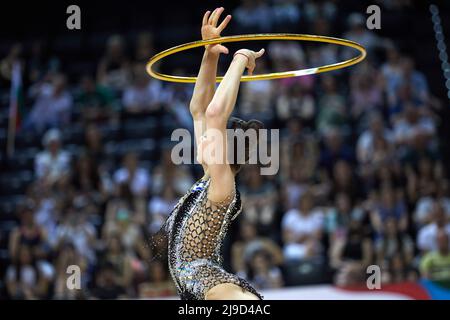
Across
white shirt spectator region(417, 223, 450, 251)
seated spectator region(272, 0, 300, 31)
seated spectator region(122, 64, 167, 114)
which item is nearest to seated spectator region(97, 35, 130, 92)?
seated spectator region(122, 64, 167, 114)

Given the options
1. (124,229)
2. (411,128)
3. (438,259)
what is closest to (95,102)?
(124,229)

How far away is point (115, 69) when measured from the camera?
11.9 metres

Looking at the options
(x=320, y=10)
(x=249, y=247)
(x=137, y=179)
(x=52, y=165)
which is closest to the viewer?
(x=249, y=247)

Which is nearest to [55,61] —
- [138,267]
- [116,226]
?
[116,226]

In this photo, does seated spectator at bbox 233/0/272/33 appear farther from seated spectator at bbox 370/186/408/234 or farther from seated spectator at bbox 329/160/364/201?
seated spectator at bbox 370/186/408/234

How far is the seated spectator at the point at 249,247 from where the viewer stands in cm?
873

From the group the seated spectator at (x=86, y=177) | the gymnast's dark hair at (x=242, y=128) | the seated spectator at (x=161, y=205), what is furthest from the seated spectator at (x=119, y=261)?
the gymnast's dark hair at (x=242, y=128)

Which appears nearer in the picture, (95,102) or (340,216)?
(340,216)

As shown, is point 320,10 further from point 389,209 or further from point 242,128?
point 242,128

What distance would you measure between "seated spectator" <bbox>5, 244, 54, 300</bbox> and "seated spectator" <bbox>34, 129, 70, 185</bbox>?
129 cm

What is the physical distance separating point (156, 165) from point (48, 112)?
7.00 ft

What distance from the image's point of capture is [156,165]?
10531 mm

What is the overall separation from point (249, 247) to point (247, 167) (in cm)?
124

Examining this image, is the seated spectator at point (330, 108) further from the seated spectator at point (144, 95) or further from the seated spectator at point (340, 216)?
the seated spectator at point (144, 95)
